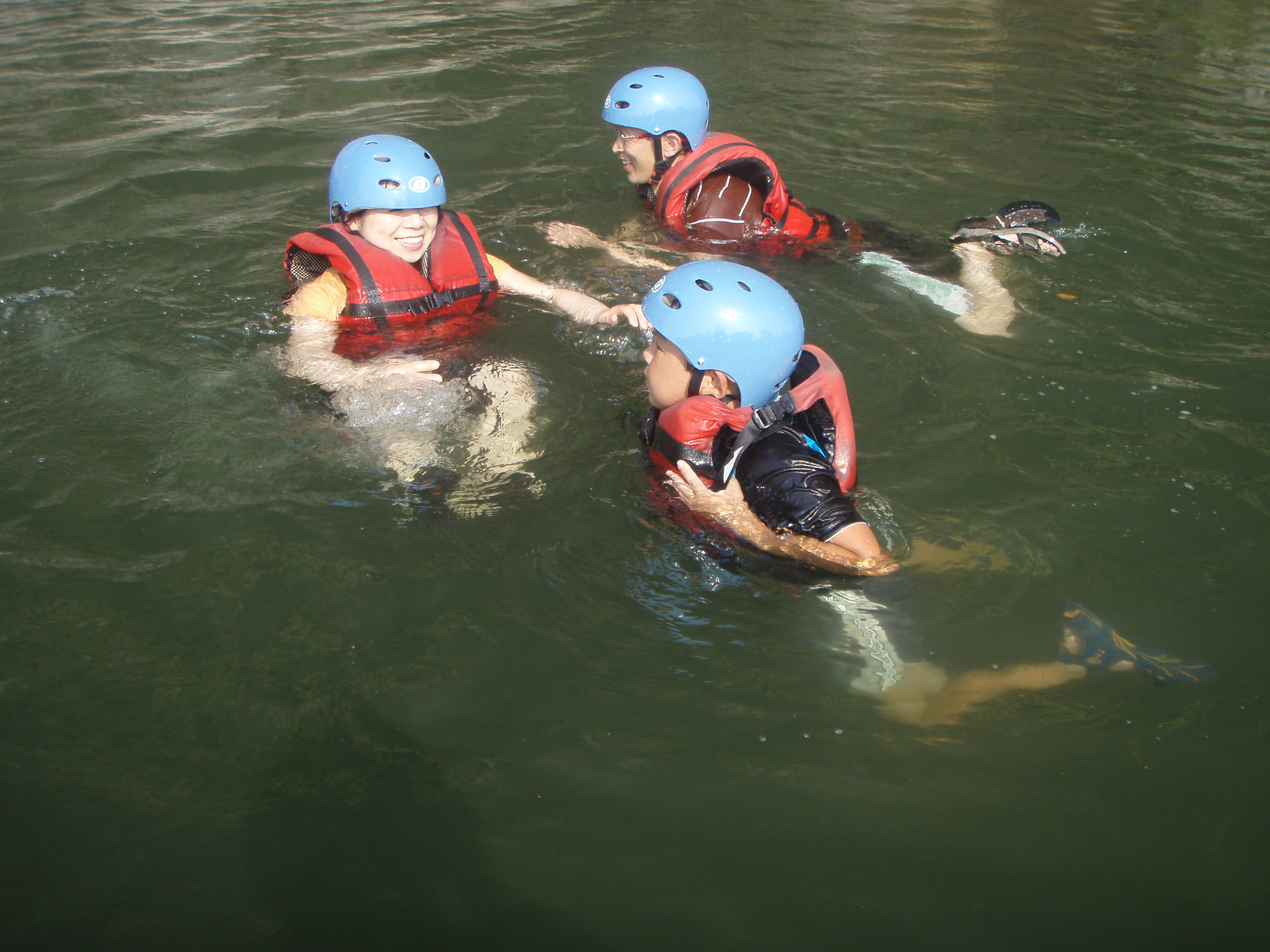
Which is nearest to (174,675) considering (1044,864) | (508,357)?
(508,357)

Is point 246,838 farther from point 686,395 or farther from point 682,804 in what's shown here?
point 686,395

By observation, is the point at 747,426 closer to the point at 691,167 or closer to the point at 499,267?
the point at 499,267

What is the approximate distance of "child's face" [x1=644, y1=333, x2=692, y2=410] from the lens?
3.78 meters

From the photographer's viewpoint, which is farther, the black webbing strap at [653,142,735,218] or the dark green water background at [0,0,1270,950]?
the black webbing strap at [653,142,735,218]

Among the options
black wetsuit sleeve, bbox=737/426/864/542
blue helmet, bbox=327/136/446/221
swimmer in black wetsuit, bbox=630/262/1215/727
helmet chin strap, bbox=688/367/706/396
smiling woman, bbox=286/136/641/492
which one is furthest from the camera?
blue helmet, bbox=327/136/446/221

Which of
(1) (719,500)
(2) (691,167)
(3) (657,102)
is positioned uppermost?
(3) (657,102)

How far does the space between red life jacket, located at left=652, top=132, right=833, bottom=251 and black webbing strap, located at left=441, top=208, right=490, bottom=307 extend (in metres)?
1.68

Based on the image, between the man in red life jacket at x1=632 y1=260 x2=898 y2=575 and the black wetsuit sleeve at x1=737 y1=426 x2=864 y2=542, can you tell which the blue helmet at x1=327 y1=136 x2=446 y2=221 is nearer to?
the man in red life jacket at x1=632 y1=260 x2=898 y2=575

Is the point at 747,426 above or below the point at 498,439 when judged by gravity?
above

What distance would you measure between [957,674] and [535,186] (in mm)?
6057

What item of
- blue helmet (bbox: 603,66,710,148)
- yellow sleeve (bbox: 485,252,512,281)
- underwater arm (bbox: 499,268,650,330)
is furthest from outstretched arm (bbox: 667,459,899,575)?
blue helmet (bbox: 603,66,710,148)

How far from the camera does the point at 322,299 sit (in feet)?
15.5

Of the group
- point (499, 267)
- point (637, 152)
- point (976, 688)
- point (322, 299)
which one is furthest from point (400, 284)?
point (976, 688)

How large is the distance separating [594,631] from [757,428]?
3.48ft
